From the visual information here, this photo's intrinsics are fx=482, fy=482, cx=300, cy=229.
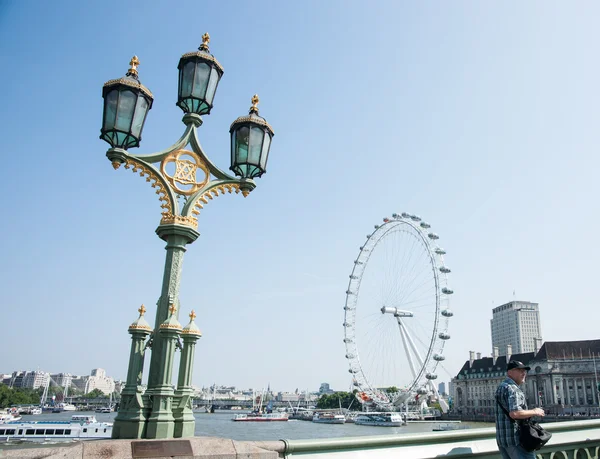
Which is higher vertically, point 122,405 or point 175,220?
point 175,220

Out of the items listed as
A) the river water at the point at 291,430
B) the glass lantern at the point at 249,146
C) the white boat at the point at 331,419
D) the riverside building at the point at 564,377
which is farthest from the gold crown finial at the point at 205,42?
the white boat at the point at 331,419

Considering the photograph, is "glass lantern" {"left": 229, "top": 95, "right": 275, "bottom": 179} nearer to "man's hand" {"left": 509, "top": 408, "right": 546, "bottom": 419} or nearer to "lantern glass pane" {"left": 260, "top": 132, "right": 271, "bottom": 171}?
"lantern glass pane" {"left": 260, "top": 132, "right": 271, "bottom": 171}

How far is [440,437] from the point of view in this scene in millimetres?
4855

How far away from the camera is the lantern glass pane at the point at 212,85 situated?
585cm

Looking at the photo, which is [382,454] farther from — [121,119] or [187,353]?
[121,119]

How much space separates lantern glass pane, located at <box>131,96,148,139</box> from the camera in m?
5.20

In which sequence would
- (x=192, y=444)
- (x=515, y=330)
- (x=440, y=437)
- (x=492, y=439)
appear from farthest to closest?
(x=515, y=330), (x=492, y=439), (x=440, y=437), (x=192, y=444)

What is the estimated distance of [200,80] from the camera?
5.80m

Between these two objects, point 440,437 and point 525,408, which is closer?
point 525,408

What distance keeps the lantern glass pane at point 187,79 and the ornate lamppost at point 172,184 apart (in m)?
0.01

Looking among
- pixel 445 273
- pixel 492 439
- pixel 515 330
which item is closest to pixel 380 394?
pixel 445 273

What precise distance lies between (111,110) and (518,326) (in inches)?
7575

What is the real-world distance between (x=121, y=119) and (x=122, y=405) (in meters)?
2.90

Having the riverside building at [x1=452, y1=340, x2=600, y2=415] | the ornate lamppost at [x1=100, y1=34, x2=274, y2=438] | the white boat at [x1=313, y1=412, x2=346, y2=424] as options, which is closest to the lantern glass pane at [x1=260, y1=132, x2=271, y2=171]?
the ornate lamppost at [x1=100, y1=34, x2=274, y2=438]
